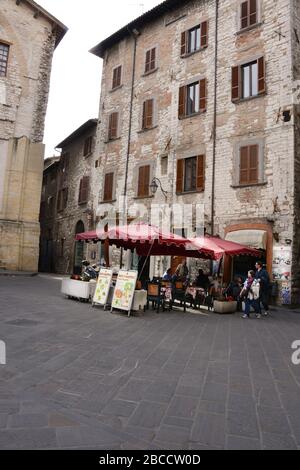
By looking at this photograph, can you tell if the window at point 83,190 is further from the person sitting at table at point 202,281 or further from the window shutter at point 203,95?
the person sitting at table at point 202,281

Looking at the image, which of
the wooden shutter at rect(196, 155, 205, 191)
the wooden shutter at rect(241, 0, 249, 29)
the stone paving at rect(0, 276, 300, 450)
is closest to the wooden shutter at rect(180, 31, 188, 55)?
the wooden shutter at rect(241, 0, 249, 29)

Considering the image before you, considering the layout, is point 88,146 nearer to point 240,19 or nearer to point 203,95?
point 203,95

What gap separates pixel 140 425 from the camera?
2652 millimetres

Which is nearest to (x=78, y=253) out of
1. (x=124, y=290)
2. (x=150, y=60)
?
(x=150, y=60)

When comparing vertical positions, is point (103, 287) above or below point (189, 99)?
below

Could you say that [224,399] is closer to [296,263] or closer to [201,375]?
[201,375]

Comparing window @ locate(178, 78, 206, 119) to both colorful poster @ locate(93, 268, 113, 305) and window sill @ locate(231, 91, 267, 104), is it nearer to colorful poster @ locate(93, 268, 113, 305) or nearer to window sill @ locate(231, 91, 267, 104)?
window sill @ locate(231, 91, 267, 104)

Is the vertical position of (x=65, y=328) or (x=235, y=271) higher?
(x=235, y=271)

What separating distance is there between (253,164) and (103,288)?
26.1 ft

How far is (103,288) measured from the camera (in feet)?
30.4

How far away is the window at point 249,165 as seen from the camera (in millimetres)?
13406

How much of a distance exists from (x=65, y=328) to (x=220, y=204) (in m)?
9.81

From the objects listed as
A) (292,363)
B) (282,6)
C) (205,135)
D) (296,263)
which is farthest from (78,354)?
(282,6)

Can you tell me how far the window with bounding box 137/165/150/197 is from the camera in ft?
56.7
